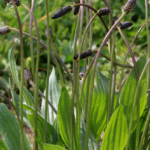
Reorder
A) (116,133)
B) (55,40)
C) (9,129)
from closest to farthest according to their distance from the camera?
(116,133) → (9,129) → (55,40)

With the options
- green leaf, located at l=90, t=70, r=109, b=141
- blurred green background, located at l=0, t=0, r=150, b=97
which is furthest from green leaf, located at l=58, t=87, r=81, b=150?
blurred green background, located at l=0, t=0, r=150, b=97

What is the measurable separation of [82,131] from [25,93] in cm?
35

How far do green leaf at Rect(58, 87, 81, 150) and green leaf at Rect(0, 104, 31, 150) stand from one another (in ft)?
0.66

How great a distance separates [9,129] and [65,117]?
25 cm

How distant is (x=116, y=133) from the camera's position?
99cm

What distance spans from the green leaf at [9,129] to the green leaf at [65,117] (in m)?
0.20

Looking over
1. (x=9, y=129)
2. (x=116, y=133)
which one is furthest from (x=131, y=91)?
(x=9, y=129)

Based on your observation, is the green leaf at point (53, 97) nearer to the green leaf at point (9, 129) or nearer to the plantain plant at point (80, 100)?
the plantain plant at point (80, 100)

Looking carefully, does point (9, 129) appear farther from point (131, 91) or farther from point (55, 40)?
point (55, 40)

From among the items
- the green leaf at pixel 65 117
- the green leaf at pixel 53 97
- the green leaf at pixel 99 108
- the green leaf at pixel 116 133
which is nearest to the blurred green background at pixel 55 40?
the green leaf at pixel 53 97

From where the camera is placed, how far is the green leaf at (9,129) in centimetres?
108

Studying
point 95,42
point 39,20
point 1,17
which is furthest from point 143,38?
point 1,17

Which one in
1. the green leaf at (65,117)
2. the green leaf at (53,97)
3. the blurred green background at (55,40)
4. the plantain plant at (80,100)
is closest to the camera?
the plantain plant at (80,100)

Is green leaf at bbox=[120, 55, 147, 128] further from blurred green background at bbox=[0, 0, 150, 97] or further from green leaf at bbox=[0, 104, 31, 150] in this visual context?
blurred green background at bbox=[0, 0, 150, 97]
